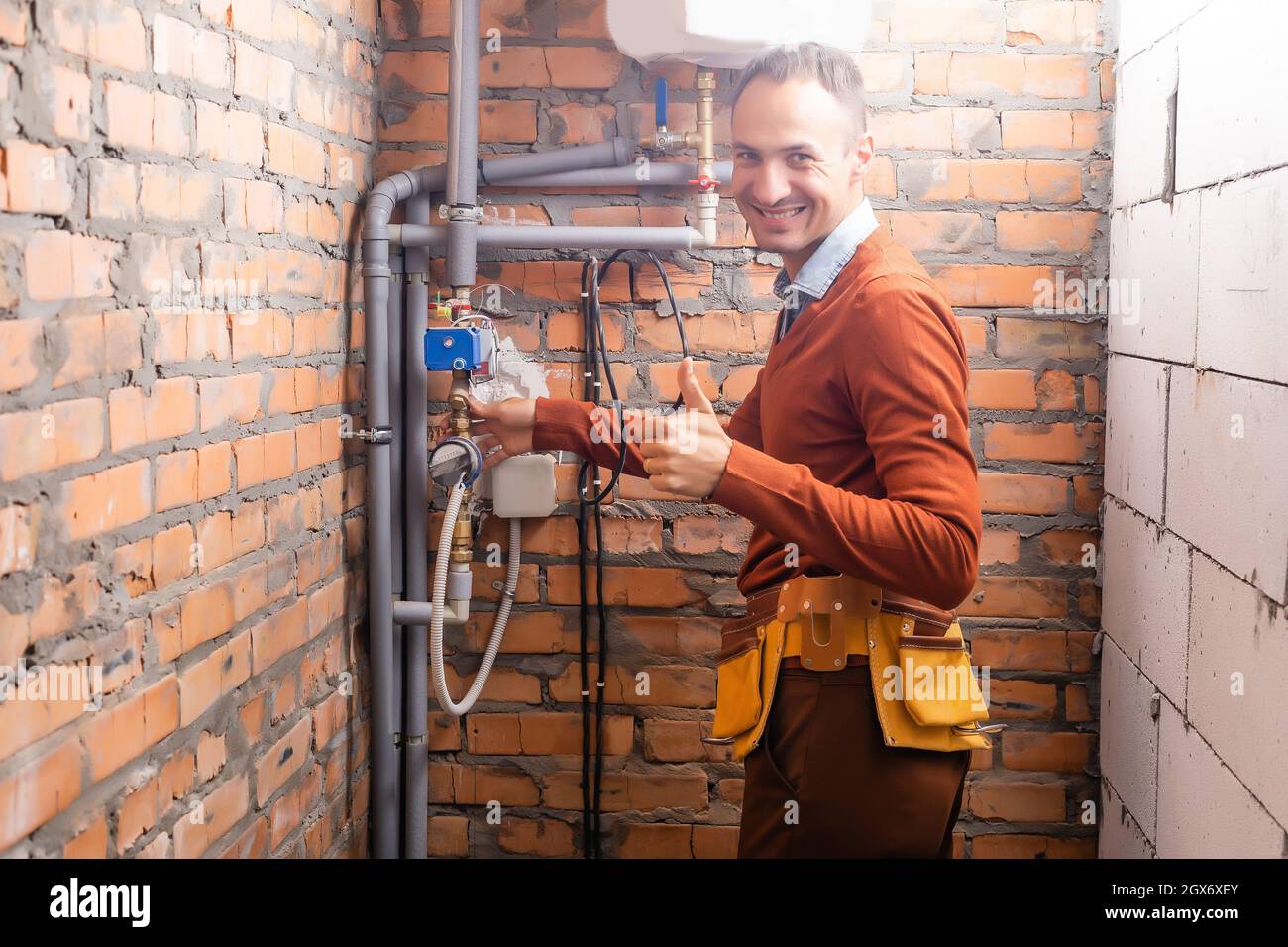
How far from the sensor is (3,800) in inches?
38.7

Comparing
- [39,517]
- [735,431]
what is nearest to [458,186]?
[735,431]

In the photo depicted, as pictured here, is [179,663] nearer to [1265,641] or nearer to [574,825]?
[574,825]

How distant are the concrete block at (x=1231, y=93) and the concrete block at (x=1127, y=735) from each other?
0.77m

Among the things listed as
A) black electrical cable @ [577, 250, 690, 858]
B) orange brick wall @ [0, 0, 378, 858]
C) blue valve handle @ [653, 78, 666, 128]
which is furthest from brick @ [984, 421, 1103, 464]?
orange brick wall @ [0, 0, 378, 858]

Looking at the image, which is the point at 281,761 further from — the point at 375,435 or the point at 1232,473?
the point at 1232,473

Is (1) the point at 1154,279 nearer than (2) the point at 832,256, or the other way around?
(2) the point at 832,256

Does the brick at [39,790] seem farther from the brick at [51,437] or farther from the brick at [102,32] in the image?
the brick at [102,32]

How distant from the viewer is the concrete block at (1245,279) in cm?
129

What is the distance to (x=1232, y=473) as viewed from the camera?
1.43 m

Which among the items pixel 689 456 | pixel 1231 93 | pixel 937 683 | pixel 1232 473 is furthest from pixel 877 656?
pixel 1231 93

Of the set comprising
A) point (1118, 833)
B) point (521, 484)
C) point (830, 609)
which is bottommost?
point (1118, 833)

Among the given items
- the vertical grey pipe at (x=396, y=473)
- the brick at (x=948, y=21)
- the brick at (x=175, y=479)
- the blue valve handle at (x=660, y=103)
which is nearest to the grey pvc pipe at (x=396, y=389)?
the vertical grey pipe at (x=396, y=473)

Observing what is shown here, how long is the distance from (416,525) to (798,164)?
894 mm

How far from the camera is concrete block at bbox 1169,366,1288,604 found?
4.24 feet
